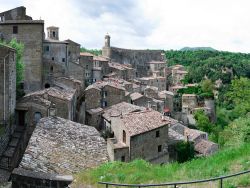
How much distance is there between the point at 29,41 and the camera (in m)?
36.7

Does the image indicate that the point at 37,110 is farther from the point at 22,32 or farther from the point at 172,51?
the point at 172,51

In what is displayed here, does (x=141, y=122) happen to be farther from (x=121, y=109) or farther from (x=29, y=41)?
(x=29, y=41)

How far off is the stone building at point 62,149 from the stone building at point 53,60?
15.1m

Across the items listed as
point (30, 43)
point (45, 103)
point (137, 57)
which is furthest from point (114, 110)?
point (137, 57)

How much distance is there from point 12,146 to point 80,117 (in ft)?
51.0

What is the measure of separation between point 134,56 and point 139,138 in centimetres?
7703

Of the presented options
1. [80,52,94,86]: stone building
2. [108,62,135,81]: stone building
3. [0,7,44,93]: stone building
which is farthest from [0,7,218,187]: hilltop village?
[108,62,135,81]: stone building

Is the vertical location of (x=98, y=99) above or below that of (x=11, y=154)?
above

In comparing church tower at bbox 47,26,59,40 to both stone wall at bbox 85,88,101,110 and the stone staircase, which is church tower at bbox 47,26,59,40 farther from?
the stone staircase

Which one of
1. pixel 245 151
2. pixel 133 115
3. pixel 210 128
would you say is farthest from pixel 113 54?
pixel 245 151

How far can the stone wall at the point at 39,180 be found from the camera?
1293cm

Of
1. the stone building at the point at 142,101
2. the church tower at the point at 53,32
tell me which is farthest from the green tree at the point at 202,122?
the church tower at the point at 53,32

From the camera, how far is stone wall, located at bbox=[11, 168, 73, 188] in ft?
42.4

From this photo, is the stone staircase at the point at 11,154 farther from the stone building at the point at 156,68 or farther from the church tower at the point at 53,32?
the stone building at the point at 156,68
